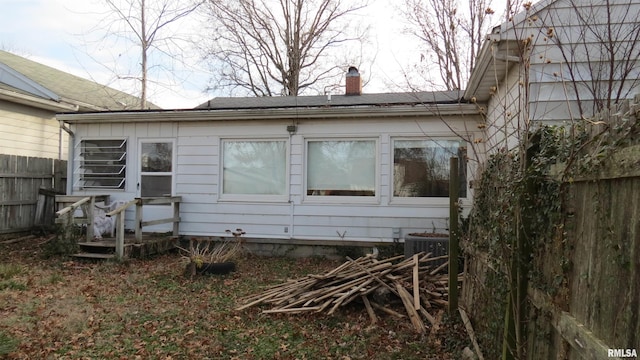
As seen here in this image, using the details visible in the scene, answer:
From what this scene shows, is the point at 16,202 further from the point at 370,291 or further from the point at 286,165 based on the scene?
the point at 370,291

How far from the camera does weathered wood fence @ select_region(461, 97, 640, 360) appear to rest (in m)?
1.49

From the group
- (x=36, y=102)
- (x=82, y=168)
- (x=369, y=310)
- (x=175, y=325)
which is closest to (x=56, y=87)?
(x=36, y=102)

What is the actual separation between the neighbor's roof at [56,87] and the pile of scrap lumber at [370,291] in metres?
10.2

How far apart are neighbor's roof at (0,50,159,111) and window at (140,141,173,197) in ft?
15.4

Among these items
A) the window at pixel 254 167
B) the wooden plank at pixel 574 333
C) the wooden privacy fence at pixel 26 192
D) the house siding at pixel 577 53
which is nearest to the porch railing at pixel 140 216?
the window at pixel 254 167

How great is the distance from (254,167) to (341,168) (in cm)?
190

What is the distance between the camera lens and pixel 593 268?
177 centimetres

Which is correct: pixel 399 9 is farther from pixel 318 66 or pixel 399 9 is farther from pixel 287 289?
pixel 287 289

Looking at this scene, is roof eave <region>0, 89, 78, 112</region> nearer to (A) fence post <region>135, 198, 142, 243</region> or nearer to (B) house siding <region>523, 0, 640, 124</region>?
(A) fence post <region>135, 198, 142, 243</region>

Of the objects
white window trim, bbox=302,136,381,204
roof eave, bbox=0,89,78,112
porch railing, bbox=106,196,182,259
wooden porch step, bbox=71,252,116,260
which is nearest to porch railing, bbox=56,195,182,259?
porch railing, bbox=106,196,182,259

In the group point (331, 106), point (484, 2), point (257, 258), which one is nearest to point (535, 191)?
point (331, 106)

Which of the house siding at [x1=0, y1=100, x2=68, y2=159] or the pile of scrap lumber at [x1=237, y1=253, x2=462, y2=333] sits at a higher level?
the house siding at [x1=0, y1=100, x2=68, y2=159]

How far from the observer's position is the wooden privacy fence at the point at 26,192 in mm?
9764

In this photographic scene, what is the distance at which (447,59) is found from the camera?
17859 mm
